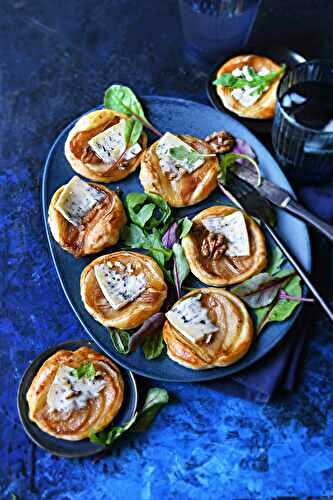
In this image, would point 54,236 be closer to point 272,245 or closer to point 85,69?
point 272,245

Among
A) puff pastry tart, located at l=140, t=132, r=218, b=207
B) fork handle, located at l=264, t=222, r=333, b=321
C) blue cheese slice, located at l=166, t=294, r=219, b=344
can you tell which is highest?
puff pastry tart, located at l=140, t=132, r=218, b=207

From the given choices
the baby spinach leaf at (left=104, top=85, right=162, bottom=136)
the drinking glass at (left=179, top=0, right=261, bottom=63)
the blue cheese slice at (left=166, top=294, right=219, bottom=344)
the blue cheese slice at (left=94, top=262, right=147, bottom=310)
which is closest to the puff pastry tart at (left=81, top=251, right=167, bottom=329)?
the blue cheese slice at (left=94, top=262, right=147, bottom=310)

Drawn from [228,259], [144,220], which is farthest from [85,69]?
[228,259]

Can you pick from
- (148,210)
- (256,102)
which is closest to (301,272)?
(148,210)

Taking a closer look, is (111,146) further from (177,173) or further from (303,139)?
(303,139)

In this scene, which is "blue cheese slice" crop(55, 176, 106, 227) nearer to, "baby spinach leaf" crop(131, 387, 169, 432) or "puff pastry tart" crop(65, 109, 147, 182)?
"puff pastry tart" crop(65, 109, 147, 182)

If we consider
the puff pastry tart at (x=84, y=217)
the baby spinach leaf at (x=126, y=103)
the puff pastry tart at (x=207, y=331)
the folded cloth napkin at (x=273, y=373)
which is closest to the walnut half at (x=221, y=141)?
the baby spinach leaf at (x=126, y=103)

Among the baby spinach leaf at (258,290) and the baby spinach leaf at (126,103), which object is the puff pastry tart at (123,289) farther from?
the baby spinach leaf at (126,103)
